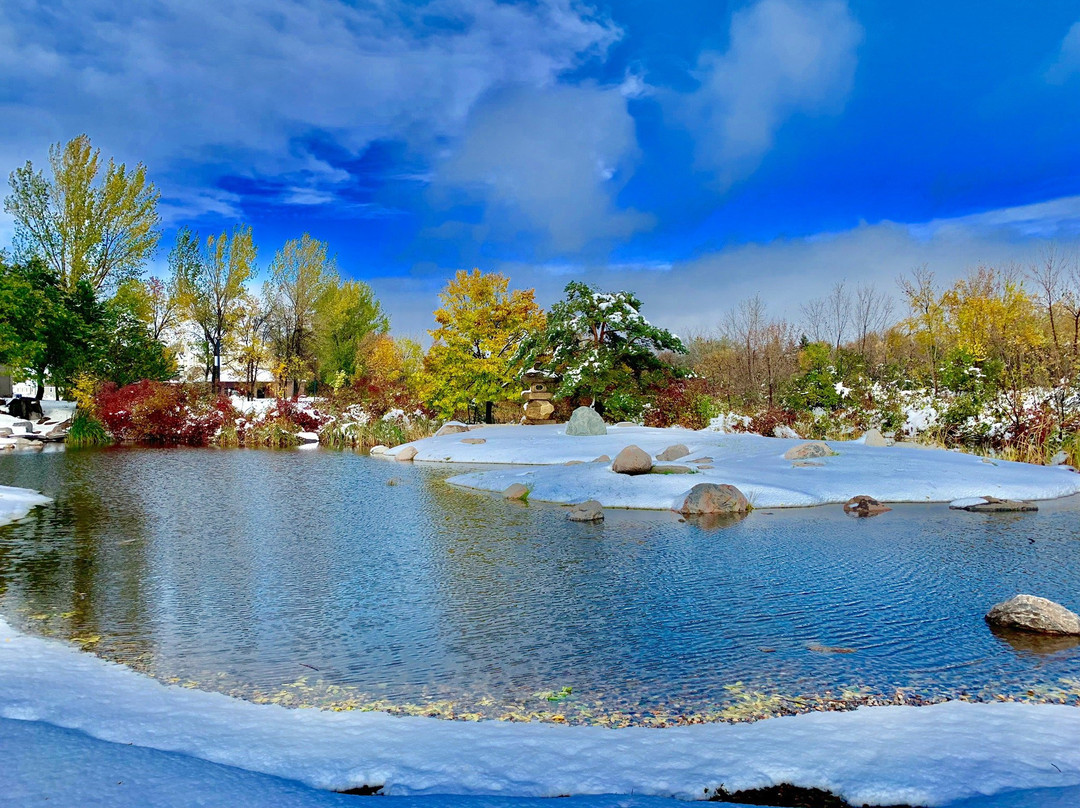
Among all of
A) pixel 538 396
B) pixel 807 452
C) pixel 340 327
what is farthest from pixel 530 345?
pixel 340 327

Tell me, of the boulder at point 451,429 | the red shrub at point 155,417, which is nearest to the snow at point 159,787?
the boulder at point 451,429

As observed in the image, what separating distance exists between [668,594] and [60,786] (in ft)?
11.8

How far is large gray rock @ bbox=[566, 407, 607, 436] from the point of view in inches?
666

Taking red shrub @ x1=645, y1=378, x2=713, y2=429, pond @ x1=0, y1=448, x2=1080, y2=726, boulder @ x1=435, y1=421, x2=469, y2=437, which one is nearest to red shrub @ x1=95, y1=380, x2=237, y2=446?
boulder @ x1=435, y1=421, x2=469, y2=437

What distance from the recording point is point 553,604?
4688mm

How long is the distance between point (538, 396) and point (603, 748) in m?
19.8

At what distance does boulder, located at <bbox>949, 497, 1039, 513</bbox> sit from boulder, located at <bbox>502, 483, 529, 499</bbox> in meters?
5.45

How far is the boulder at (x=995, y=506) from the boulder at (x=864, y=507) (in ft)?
3.01

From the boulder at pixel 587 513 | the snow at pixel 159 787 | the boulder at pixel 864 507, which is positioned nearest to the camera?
the snow at pixel 159 787

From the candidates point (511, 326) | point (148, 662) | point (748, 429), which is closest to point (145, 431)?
point (511, 326)

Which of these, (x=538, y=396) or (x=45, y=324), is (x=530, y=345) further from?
(x=45, y=324)

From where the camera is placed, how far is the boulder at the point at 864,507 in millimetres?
8305

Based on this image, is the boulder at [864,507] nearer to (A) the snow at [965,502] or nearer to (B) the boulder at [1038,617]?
(A) the snow at [965,502]

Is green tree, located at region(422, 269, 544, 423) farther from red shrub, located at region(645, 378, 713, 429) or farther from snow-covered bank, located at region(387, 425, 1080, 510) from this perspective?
snow-covered bank, located at region(387, 425, 1080, 510)
